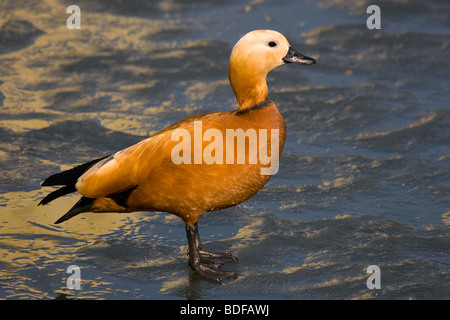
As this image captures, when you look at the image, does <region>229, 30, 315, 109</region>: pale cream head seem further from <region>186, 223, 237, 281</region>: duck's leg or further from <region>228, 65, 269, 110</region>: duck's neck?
<region>186, 223, 237, 281</region>: duck's leg

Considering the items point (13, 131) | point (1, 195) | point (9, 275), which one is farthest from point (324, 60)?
point (9, 275)

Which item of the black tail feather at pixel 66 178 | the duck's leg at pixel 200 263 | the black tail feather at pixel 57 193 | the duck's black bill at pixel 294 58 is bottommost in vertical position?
the duck's leg at pixel 200 263

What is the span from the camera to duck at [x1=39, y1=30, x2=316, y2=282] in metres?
5.06

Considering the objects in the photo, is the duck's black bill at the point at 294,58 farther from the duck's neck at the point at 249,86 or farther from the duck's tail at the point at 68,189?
the duck's tail at the point at 68,189

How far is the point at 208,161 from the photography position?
5.04 m

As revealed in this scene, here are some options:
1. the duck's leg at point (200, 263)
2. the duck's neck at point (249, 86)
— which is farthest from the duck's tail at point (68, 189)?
the duck's neck at point (249, 86)

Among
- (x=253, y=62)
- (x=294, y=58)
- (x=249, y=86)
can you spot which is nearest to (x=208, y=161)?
(x=249, y=86)

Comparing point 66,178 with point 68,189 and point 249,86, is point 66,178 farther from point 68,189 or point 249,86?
point 249,86

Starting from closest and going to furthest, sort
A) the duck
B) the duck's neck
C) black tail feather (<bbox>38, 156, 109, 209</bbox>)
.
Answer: the duck, the duck's neck, black tail feather (<bbox>38, 156, 109, 209</bbox>)

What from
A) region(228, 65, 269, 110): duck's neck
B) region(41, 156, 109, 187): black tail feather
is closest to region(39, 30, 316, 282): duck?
region(228, 65, 269, 110): duck's neck

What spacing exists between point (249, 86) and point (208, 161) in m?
0.61

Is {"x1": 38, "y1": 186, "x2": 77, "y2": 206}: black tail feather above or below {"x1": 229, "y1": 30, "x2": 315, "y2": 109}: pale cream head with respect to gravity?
below

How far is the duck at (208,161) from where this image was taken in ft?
16.6

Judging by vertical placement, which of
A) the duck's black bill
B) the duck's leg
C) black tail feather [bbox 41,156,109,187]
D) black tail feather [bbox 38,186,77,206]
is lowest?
the duck's leg
